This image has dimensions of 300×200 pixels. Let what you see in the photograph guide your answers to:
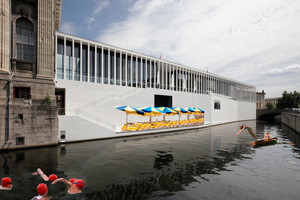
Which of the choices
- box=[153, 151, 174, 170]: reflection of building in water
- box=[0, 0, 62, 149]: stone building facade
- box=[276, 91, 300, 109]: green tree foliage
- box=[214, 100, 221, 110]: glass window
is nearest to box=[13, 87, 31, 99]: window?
box=[0, 0, 62, 149]: stone building facade

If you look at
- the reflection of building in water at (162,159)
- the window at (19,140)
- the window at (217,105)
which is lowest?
the reflection of building in water at (162,159)

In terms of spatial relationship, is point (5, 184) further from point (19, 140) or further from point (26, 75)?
point (26, 75)

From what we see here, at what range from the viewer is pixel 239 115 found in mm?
53406

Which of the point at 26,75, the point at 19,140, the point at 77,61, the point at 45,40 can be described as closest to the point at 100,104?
the point at 77,61

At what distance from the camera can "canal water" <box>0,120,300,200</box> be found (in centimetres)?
679

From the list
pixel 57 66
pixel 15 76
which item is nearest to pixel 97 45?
pixel 57 66

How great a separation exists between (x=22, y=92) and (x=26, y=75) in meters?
1.64

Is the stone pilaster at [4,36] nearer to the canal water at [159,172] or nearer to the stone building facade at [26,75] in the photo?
the stone building facade at [26,75]

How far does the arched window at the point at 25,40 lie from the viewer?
15.6 meters

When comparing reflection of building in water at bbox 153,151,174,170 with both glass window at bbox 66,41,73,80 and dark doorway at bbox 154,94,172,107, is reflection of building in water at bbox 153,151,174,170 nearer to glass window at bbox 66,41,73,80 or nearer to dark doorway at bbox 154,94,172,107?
glass window at bbox 66,41,73,80

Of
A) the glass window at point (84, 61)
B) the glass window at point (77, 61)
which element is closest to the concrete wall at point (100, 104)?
the glass window at point (77, 61)

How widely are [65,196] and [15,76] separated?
1366 centimetres

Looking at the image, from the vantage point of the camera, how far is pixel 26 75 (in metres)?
15.5

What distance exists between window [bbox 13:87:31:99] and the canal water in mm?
5137
